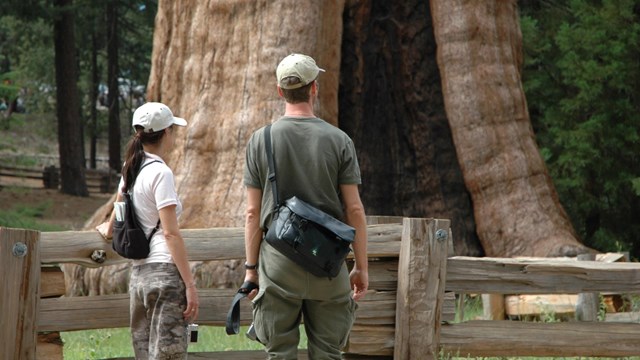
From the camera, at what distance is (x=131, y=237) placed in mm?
5770

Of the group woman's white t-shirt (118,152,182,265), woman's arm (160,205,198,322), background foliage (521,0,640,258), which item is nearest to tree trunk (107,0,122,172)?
background foliage (521,0,640,258)

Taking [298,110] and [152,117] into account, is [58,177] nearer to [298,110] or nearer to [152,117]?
[152,117]

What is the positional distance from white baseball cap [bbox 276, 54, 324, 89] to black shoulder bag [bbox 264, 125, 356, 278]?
Result: 547mm

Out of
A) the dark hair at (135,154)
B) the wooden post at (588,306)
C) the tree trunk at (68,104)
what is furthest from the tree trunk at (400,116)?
the tree trunk at (68,104)

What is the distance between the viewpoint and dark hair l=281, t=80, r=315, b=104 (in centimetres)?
551

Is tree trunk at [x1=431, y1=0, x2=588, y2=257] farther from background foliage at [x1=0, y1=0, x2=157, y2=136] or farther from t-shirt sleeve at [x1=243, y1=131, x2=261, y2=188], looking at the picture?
background foliage at [x1=0, y1=0, x2=157, y2=136]

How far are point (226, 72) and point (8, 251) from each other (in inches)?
236

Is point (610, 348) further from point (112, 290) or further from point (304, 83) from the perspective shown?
point (112, 290)

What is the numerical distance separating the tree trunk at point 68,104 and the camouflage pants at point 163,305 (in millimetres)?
24048

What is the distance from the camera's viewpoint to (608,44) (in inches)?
631

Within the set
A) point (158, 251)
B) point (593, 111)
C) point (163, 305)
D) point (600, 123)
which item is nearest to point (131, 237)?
point (158, 251)

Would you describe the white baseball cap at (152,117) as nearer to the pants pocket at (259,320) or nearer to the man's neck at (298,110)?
the man's neck at (298,110)

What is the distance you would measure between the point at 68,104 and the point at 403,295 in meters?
25.1

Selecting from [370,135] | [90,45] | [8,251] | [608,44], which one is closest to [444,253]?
[8,251]
